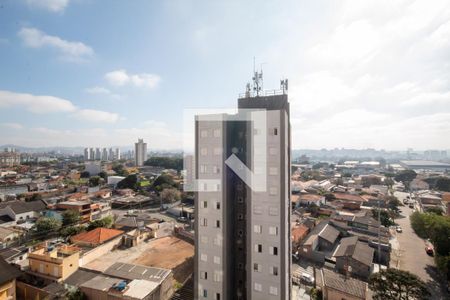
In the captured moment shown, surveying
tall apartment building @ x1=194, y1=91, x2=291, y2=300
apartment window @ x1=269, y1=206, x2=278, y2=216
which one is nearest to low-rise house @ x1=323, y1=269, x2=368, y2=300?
tall apartment building @ x1=194, y1=91, x2=291, y2=300

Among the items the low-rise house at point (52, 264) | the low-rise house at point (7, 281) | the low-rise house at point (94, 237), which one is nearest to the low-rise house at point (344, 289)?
the low-rise house at point (52, 264)

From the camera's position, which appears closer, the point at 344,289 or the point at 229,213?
the point at 229,213

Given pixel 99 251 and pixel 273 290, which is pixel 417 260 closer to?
pixel 273 290

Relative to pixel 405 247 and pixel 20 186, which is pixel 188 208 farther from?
pixel 20 186

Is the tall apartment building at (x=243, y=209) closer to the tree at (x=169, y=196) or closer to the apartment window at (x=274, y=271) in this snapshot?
the apartment window at (x=274, y=271)

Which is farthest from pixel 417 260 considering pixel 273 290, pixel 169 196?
pixel 169 196

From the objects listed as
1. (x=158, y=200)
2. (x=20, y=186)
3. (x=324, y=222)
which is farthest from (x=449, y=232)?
(x=20, y=186)

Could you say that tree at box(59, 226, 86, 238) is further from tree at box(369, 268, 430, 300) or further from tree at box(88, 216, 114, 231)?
tree at box(369, 268, 430, 300)
